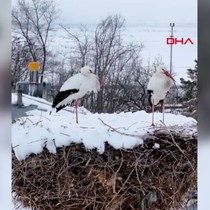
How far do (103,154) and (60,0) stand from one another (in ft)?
3.04

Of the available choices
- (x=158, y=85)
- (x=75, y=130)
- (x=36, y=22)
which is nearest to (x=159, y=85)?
(x=158, y=85)

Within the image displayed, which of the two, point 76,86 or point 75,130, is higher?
point 76,86

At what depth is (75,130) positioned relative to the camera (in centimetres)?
259

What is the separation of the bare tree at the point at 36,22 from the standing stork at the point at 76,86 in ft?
0.56

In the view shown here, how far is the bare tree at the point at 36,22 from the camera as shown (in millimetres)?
2543

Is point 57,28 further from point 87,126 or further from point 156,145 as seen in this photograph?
point 156,145

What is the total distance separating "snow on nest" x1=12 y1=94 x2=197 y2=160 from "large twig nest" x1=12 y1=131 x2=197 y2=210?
42 millimetres

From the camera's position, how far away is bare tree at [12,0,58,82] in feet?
8.34

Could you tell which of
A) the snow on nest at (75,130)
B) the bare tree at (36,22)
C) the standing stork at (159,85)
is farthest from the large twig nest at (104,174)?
the bare tree at (36,22)

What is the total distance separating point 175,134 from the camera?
8.66ft

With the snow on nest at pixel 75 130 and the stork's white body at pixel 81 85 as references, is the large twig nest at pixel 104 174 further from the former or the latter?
the stork's white body at pixel 81 85

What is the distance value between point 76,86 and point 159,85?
0.49 meters

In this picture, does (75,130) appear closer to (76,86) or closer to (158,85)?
(76,86)
